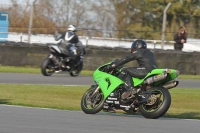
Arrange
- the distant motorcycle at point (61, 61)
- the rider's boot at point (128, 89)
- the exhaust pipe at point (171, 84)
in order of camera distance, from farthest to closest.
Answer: the distant motorcycle at point (61, 61)
the rider's boot at point (128, 89)
the exhaust pipe at point (171, 84)

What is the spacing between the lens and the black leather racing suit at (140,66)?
980cm

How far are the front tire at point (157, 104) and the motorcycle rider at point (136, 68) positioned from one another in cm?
35

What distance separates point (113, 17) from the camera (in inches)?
1547

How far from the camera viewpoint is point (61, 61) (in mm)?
19516

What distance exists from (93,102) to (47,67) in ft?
29.3

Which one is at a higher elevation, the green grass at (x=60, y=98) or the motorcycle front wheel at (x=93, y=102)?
the motorcycle front wheel at (x=93, y=102)

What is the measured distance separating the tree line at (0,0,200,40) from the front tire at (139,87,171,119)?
2084 cm

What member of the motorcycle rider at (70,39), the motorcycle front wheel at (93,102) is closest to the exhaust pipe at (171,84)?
the motorcycle front wheel at (93,102)

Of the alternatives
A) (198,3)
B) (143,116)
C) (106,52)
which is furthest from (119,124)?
(198,3)

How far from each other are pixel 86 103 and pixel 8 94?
10.8ft

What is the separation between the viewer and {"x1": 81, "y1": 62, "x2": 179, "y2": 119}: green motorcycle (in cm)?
932

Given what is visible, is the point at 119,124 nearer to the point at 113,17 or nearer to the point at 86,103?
the point at 86,103

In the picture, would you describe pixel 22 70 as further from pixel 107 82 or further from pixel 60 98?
pixel 107 82

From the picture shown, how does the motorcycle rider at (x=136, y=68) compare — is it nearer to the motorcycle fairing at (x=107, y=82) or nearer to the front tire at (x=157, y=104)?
the motorcycle fairing at (x=107, y=82)
